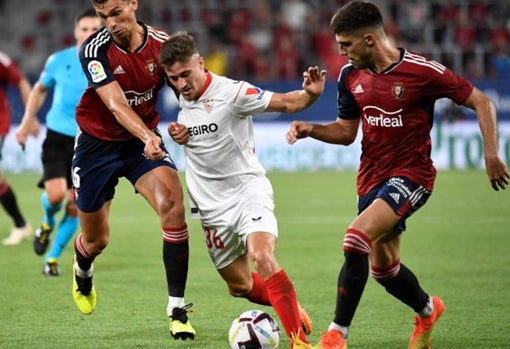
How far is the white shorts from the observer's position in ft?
21.1

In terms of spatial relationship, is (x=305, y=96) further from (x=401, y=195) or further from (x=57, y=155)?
(x=57, y=155)

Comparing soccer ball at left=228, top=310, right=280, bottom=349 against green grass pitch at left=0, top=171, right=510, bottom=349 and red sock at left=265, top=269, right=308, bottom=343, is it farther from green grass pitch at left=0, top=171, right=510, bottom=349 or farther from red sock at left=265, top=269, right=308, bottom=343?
green grass pitch at left=0, top=171, right=510, bottom=349

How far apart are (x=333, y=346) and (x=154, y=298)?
9.68 ft

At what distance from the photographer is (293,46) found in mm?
24484

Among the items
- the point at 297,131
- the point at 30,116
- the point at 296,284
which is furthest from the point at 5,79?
the point at 297,131

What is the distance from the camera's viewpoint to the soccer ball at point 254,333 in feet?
20.1

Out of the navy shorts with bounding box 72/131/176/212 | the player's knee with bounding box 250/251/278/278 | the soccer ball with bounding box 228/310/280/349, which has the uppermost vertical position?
the navy shorts with bounding box 72/131/176/212

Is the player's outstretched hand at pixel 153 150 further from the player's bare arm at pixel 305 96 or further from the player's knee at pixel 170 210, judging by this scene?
the player's bare arm at pixel 305 96

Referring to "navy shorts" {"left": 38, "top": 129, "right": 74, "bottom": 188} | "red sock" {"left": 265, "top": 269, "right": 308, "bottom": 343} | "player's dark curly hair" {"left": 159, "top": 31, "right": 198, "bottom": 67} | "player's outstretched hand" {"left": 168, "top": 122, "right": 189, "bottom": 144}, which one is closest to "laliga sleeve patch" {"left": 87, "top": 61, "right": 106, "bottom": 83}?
"player's dark curly hair" {"left": 159, "top": 31, "right": 198, "bottom": 67}

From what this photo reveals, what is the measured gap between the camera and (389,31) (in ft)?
78.4

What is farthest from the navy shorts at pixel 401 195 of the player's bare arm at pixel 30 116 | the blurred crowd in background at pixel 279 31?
the blurred crowd in background at pixel 279 31

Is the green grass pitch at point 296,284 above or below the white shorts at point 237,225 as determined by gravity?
below

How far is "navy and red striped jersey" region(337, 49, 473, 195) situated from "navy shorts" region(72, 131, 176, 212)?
1.63 metres

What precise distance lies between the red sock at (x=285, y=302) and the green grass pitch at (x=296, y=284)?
0.59 m
